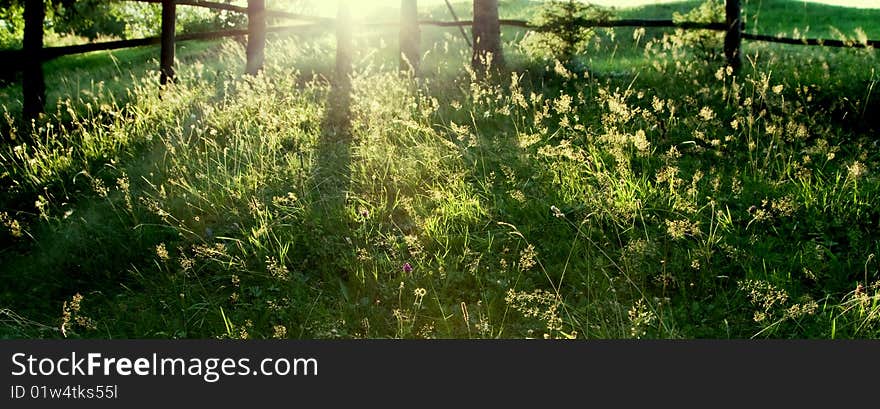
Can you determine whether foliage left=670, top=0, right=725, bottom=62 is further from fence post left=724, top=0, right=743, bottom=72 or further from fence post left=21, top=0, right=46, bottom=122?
fence post left=21, top=0, right=46, bottom=122

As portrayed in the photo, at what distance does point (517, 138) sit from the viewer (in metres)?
6.77

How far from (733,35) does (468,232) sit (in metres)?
5.63

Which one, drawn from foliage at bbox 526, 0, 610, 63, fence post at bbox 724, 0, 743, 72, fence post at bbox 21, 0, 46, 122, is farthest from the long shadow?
fence post at bbox 724, 0, 743, 72

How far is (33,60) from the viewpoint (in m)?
9.92

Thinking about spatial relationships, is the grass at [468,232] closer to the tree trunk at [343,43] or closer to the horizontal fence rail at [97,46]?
the tree trunk at [343,43]

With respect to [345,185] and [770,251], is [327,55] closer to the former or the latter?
[345,185]

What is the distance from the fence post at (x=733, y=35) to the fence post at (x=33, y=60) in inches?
356

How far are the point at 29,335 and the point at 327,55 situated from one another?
25.3ft

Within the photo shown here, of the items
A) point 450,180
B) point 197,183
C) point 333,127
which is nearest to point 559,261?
point 450,180

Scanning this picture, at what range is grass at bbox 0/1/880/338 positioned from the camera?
4160mm

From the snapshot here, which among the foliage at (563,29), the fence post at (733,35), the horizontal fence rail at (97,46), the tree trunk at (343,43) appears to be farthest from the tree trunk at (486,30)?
the horizontal fence rail at (97,46)

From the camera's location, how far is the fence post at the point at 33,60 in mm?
9891

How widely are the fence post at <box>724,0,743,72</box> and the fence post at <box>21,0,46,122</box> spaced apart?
Answer: 9.05 m

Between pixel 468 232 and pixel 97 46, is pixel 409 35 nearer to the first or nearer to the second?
pixel 97 46
